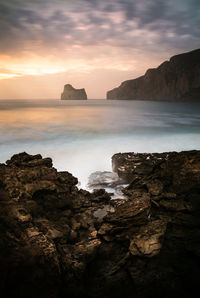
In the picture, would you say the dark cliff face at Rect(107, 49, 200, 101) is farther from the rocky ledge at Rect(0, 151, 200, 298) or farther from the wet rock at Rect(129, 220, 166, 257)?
the wet rock at Rect(129, 220, 166, 257)

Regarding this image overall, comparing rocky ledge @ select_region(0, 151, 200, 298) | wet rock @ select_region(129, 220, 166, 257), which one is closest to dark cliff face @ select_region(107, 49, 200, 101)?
rocky ledge @ select_region(0, 151, 200, 298)

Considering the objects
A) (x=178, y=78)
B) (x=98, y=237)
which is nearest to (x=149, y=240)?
(x=98, y=237)

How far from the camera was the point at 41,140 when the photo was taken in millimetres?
25203

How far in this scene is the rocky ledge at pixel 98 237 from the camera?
449 centimetres

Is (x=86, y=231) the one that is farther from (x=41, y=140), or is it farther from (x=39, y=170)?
(x=41, y=140)

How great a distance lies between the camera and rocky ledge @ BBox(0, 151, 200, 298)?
4.49 meters

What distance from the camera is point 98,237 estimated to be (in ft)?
19.8

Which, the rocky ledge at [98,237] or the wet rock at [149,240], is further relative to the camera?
the wet rock at [149,240]

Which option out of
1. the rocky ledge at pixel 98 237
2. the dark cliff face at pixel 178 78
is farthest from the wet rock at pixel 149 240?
the dark cliff face at pixel 178 78

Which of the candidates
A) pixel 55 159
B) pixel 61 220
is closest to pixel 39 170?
pixel 61 220

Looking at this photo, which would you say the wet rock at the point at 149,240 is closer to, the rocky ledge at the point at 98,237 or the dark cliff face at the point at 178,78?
the rocky ledge at the point at 98,237

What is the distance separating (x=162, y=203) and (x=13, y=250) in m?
4.45

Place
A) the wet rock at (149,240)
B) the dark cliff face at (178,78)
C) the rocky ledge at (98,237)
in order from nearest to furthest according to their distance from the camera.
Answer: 1. the rocky ledge at (98,237)
2. the wet rock at (149,240)
3. the dark cliff face at (178,78)

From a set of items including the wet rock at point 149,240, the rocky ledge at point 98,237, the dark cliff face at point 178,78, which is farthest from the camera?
the dark cliff face at point 178,78
